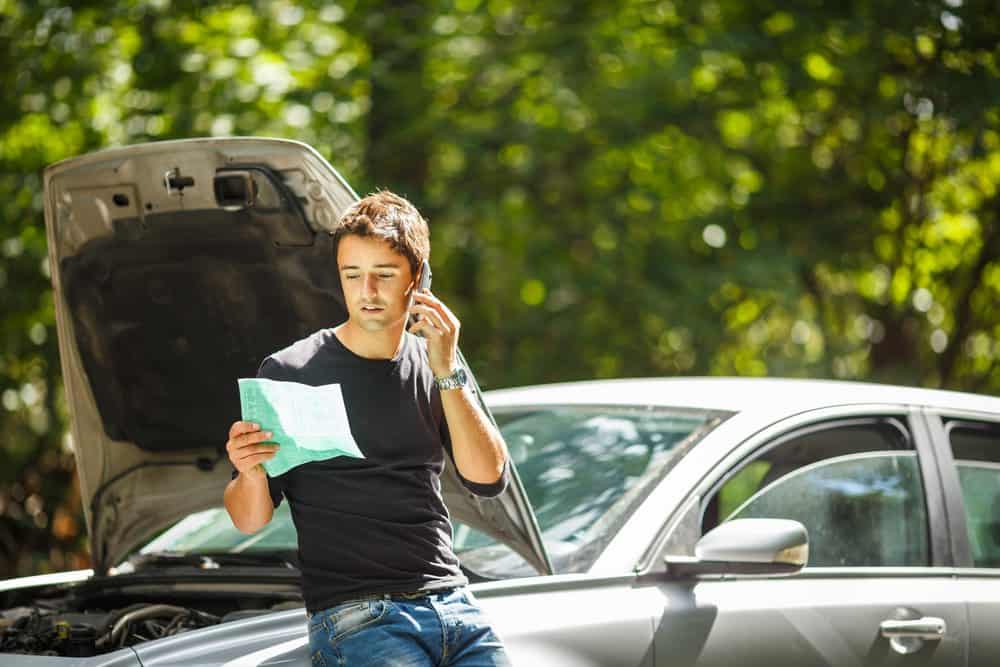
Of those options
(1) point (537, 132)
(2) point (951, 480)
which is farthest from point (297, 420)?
(1) point (537, 132)

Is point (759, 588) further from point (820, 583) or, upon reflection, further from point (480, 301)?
point (480, 301)

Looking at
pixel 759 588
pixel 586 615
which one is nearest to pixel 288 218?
pixel 586 615

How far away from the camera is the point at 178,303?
3.41m

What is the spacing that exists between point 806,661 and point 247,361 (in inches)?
66.0

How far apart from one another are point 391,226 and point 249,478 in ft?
1.72

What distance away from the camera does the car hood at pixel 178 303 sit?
3.03 m

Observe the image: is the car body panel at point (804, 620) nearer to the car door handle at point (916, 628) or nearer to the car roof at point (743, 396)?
the car door handle at point (916, 628)

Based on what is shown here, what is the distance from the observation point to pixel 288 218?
308cm

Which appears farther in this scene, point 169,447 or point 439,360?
point 169,447

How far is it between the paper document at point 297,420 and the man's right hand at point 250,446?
0.01 meters

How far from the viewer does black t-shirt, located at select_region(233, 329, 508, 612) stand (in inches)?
87.8

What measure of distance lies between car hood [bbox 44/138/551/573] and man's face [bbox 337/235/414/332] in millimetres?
553

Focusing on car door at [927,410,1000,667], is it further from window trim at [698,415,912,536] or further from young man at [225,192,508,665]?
young man at [225,192,508,665]

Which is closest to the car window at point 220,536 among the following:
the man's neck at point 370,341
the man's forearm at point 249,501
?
the man's forearm at point 249,501
